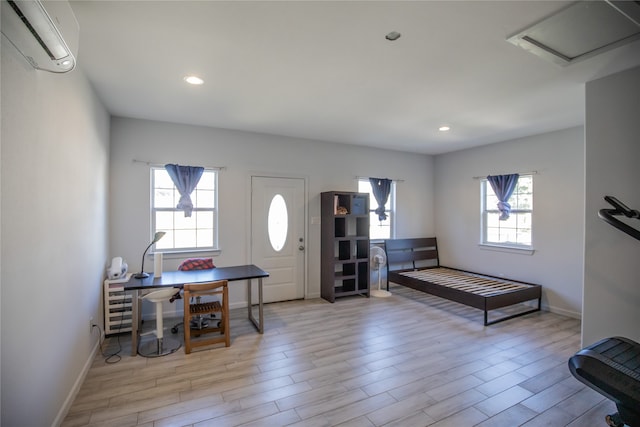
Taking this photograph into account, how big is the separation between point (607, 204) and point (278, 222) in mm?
3908

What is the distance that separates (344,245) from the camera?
5344 millimetres

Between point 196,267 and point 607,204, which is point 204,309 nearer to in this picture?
point 196,267

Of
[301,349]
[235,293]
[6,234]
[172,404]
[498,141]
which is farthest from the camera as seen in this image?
[498,141]

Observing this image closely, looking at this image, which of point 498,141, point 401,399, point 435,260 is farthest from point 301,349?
point 498,141

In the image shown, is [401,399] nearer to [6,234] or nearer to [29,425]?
[29,425]

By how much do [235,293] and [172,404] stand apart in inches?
91.1

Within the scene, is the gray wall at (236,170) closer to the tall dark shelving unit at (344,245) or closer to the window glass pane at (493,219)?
the tall dark shelving unit at (344,245)

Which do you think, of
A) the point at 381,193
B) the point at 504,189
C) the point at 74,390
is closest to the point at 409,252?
the point at 381,193

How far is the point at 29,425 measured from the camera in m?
1.68

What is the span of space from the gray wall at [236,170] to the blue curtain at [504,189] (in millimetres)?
1499

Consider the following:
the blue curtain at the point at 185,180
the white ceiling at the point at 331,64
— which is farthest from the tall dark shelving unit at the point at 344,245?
the blue curtain at the point at 185,180

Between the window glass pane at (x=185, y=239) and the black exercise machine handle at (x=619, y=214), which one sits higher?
the black exercise machine handle at (x=619, y=214)

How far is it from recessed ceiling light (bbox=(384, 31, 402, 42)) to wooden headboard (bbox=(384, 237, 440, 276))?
4088 millimetres

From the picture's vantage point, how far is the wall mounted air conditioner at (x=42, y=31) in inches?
52.0
